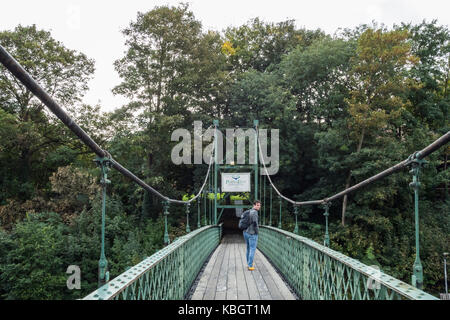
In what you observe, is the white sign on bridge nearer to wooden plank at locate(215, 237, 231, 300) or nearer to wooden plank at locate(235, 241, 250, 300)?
wooden plank at locate(235, 241, 250, 300)

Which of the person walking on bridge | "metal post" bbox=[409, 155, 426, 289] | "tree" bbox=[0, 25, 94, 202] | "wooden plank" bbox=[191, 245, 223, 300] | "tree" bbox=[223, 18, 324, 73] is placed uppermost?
"tree" bbox=[223, 18, 324, 73]

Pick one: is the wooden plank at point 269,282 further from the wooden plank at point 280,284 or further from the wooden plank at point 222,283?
the wooden plank at point 222,283

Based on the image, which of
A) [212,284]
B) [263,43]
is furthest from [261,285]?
[263,43]

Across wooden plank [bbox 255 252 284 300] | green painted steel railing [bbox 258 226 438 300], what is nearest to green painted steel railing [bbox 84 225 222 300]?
wooden plank [bbox 255 252 284 300]

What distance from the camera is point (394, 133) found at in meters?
14.5

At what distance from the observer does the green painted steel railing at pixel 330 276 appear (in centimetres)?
158

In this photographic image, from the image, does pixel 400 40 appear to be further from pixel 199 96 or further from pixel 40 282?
pixel 40 282

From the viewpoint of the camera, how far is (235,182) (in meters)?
12.7

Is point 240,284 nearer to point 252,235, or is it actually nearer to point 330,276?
point 252,235

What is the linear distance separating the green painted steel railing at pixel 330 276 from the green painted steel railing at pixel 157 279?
48.6 inches

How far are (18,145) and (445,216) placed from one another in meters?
19.2

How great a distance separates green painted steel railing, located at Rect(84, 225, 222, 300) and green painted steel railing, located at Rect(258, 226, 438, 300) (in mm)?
1235

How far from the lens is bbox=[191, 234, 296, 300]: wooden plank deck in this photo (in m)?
3.56

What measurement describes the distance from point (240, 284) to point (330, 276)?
167cm
